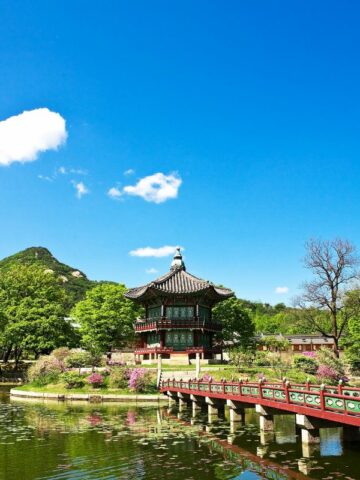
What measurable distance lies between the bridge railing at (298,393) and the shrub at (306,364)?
54.7 feet

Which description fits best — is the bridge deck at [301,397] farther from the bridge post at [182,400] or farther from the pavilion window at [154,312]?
the pavilion window at [154,312]

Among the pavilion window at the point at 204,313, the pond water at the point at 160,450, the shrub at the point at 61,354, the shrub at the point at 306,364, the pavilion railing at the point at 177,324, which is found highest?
the pavilion window at the point at 204,313

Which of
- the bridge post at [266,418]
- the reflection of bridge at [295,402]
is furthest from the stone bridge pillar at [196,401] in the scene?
the bridge post at [266,418]

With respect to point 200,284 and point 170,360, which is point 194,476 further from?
point 200,284

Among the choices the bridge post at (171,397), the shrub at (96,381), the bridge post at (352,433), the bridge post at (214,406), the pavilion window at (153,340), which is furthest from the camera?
the pavilion window at (153,340)

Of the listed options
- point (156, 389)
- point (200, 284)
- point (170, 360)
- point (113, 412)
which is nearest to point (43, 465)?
point (113, 412)

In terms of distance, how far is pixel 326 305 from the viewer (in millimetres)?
46594

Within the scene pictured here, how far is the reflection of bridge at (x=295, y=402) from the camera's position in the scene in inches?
657

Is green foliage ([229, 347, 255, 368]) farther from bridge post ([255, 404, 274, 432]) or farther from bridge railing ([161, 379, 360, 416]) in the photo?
bridge post ([255, 404, 274, 432])

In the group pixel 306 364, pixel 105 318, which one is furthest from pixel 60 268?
pixel 306 364

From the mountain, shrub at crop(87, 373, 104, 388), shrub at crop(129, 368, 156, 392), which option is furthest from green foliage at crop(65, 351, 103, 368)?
the mountain

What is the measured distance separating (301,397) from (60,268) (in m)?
148

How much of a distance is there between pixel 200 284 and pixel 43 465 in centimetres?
3945

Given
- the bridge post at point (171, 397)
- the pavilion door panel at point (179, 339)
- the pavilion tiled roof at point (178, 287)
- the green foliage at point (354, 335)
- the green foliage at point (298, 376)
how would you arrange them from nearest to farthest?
the bridge post at point (171, 397), the green foliage at point (298, 376), the green foliage at point (354, 335), the pavilion door panel at point (179, 339), the pavilion tiled roof at point (178, 287)
